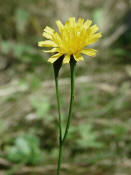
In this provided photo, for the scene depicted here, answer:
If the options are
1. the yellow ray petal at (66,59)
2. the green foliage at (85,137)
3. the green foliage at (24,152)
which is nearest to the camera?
the yellow ray petal at (66,59)

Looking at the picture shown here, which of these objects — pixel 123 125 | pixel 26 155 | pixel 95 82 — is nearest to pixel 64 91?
pixel 95 82

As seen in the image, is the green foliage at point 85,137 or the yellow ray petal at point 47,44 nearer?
the yellow ray petal at point 47,44

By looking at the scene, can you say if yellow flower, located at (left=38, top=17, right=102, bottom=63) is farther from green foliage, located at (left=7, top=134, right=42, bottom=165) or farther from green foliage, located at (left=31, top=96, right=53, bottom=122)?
green foliage, located at (left=31, top=96, right=53, bottom=122)

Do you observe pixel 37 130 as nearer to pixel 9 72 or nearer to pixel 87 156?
pixel 87 156

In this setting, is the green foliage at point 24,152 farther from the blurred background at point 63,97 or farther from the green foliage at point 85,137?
the green foliage at point 85,137

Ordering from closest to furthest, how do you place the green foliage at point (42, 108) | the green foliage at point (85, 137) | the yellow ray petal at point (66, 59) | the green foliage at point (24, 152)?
→ 1. the yellow ray petal at point (66, 59)
2. the green foliage at point (24, 152)
3. the green foliage at point (85, 137)
4. the green foliage at point (42, 108)

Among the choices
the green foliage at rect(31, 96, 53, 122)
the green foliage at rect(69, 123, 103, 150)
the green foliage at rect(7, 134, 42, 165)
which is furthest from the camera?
the green foliage at rect(31, 96, 53, 122)

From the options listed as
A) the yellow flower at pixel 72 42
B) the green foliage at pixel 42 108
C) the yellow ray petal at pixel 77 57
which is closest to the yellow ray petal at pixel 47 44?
the yellow flower at pixel 72 42

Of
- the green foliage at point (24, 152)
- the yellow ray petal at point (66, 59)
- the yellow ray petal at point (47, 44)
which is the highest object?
the yellow ray petal at point (47, 44)

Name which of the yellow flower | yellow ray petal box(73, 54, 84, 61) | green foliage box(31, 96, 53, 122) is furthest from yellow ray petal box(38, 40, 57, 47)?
green foliage box(31, 96, 53, 122)

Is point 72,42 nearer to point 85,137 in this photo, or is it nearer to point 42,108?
point 85,137
